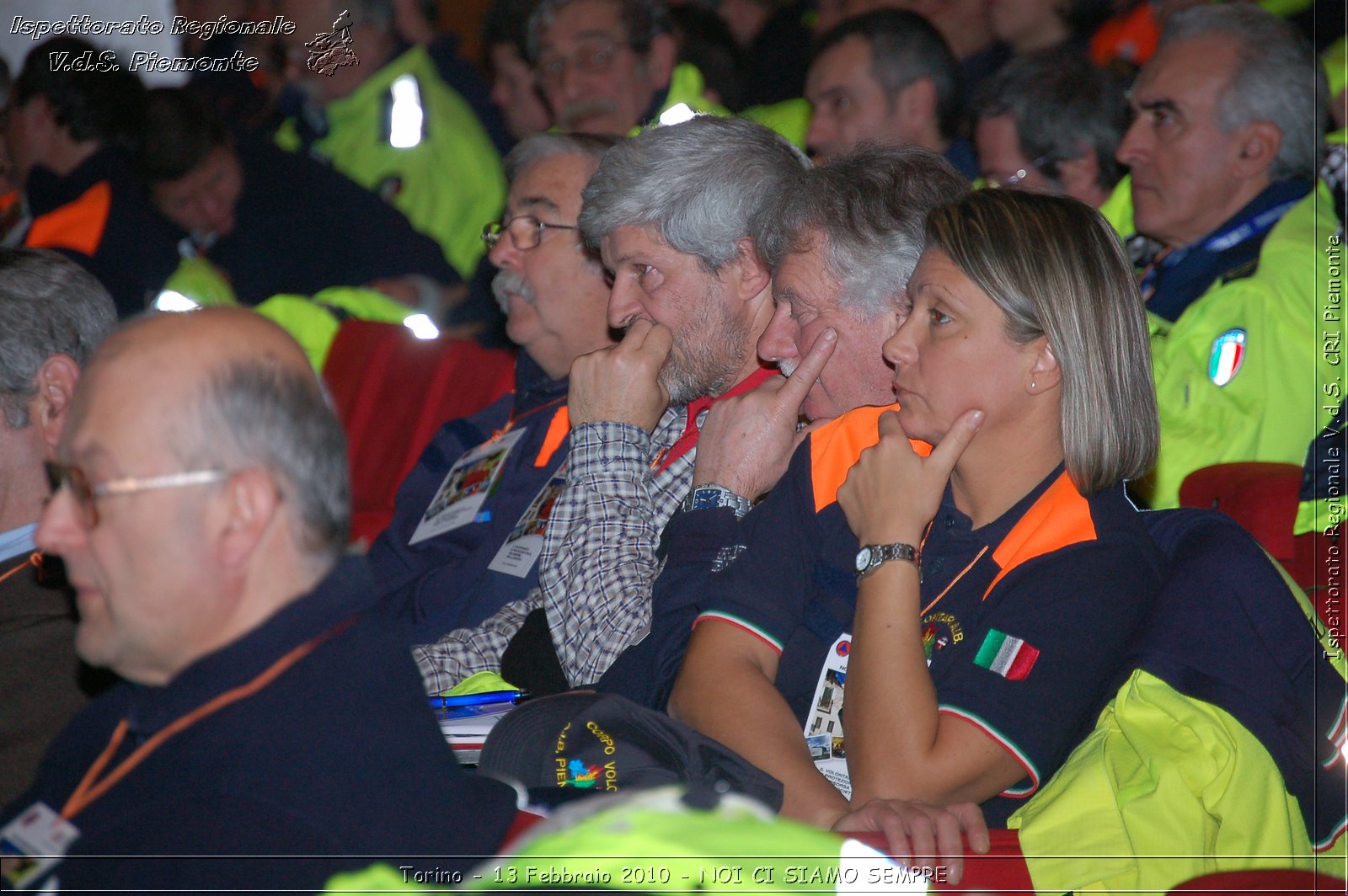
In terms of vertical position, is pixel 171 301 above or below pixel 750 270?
below

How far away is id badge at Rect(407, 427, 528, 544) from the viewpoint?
300cm

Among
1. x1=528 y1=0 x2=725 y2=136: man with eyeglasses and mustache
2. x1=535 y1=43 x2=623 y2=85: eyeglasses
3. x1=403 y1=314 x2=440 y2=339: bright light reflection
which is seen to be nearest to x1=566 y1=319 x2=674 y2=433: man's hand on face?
x1=403 y1=314 x2=440 y2=339: bright light reflection

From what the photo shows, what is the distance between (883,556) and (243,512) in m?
0.96

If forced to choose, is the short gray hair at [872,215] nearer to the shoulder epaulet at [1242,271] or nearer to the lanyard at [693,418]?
the lanyard at [693,418]

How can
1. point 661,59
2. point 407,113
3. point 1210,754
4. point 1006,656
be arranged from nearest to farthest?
point 1210,754 → point 1006,656 → point 661,59 → point 407,113

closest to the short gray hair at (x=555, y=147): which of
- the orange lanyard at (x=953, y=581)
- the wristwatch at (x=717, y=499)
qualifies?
the wristwatch at (x=717, y=499)

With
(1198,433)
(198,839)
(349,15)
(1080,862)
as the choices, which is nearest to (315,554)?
(198,839)

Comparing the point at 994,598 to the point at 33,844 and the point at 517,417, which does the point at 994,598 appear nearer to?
the point at 33,844

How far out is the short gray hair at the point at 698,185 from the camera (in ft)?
8.98

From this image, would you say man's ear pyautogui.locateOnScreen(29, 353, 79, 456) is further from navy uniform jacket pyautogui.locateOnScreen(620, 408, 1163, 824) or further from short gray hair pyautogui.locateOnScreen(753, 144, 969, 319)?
short gray hair pyautogui.locateOnScreen(753, 144, 969, 319)

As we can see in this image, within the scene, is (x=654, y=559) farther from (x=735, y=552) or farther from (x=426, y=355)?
(x=426, y=355)

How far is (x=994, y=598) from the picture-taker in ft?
6.31

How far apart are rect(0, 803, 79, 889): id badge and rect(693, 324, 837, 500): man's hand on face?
1.28m

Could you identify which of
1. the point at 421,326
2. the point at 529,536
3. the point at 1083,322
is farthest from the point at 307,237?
the point at 1083,322
